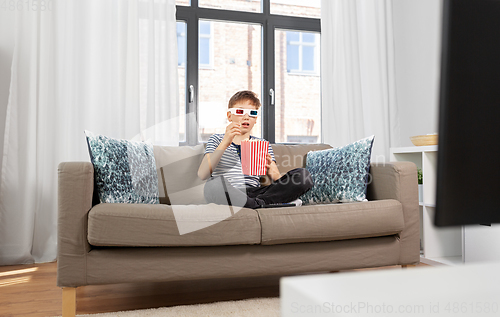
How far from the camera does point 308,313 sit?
0.35m

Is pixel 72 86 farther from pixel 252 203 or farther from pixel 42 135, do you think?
pixel 252 203

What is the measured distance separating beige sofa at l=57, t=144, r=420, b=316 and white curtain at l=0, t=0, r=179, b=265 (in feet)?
3.99

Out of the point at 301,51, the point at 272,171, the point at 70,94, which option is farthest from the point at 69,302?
the point at 301,51

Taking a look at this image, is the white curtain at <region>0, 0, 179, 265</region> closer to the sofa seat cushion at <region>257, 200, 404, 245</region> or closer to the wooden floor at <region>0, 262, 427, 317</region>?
the wooden floor at <region>0, 262, 427, 317</region>

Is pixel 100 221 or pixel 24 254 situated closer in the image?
pixel 100 221

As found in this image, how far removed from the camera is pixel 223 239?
4.91 ft

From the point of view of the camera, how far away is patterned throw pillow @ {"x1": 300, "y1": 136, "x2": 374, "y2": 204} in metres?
1.84

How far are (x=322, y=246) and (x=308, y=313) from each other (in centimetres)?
134

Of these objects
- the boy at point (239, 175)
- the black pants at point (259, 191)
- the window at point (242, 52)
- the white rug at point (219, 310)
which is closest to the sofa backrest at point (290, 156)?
the boy at point (239, 175)

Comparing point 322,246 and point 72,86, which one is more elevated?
point 72,86

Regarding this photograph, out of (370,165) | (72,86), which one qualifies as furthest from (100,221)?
(72,86)

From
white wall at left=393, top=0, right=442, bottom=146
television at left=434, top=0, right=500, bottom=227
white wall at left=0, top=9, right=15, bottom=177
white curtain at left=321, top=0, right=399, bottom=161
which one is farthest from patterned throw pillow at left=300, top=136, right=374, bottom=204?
white wall at left=0, top=9, right=15, bottom=177

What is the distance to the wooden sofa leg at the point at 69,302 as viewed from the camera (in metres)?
1.38

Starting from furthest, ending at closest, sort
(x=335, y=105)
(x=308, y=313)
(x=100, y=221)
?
(x=335, y=105) < (x=100, y=221) < (x=308, y=313)
